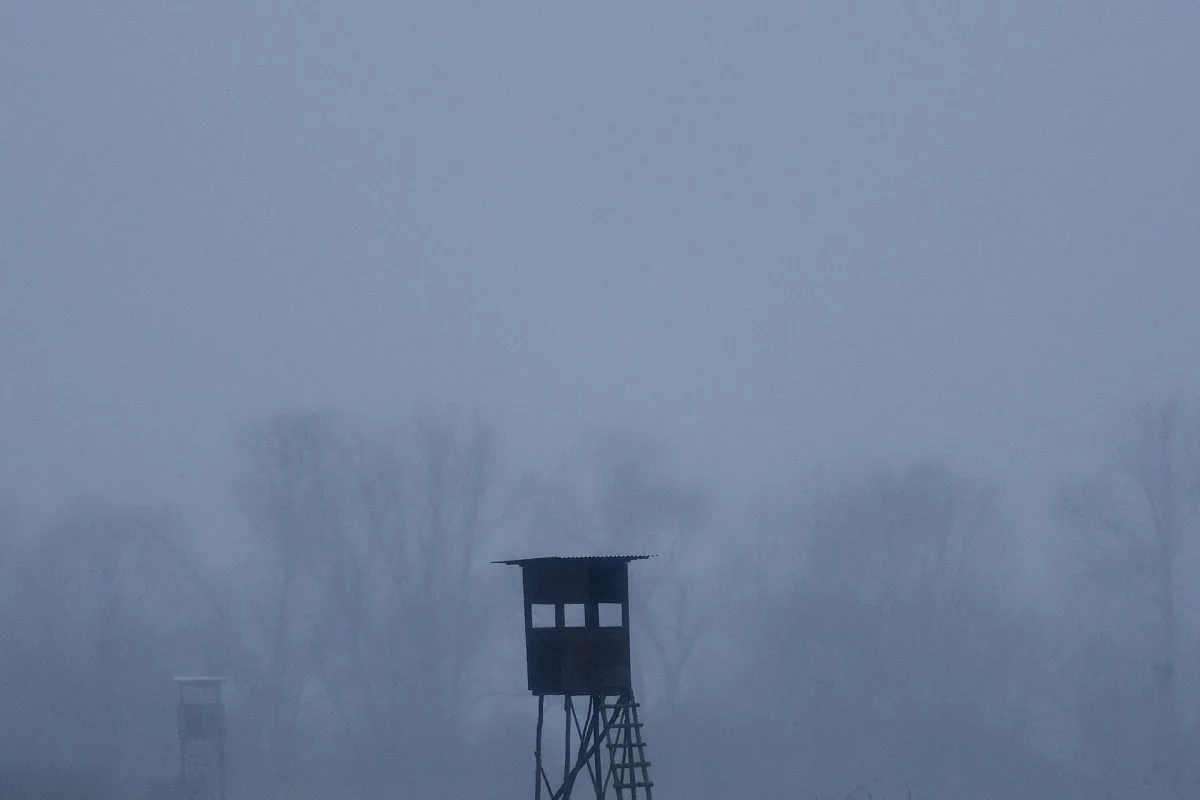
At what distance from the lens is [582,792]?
1494 inches

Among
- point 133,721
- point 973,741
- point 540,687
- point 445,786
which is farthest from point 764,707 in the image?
point 540,687

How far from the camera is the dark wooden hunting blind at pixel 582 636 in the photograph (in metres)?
19.9

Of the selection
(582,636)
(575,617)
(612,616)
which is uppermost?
(582,636)

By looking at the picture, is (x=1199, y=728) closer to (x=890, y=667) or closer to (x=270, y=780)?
(x=890, y=667)

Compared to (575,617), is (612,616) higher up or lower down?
lower down

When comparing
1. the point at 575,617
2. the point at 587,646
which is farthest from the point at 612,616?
the point at 587,646

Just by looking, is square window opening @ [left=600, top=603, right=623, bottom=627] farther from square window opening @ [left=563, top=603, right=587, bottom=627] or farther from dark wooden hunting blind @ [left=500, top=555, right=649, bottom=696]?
dark wooden hunting blind @ [left=500, top=555, right=649, bottom=696]

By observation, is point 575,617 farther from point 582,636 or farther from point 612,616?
point 612,616

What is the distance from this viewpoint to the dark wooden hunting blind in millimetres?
19938

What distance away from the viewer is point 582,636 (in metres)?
20.0

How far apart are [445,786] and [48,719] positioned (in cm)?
1381

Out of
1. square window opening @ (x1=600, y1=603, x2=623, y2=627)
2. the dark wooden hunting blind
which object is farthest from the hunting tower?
square window opening @ (x1=600, y1=603, x2=623, y2=627)

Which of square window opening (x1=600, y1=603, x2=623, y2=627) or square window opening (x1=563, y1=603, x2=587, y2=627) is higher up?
square window opening (x1=563, y1=603, x2=587, y2=627)

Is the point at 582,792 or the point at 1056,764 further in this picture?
the point at 1056,764
